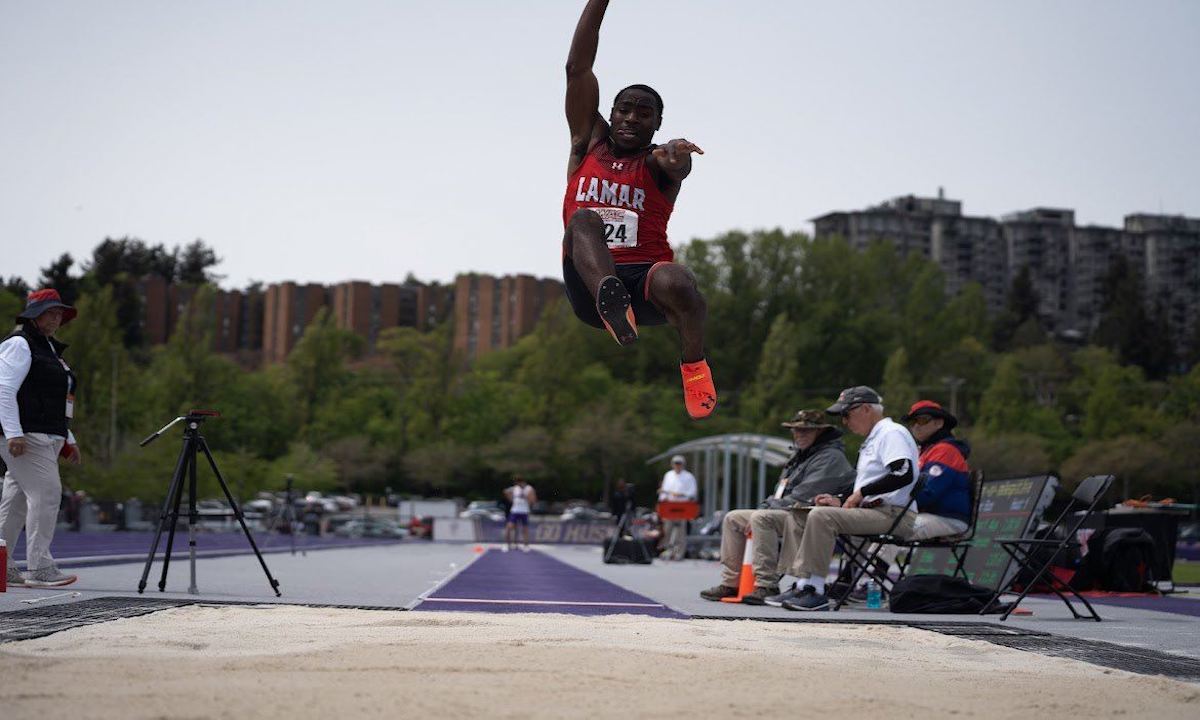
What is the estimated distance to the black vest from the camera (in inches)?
348

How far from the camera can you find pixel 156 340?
12556 cm

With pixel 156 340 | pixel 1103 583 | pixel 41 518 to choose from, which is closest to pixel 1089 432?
pixel 1103 583

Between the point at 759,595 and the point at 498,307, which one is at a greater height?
the point at 498,307

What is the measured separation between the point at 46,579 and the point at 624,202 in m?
5.11

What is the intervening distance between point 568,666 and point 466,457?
66.7 metres

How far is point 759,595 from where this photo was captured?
9445mm

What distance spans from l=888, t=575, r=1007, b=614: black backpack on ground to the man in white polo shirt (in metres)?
0.37

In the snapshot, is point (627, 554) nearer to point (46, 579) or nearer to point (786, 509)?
point (786, 509)

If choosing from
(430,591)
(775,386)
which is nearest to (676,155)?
(430,591)

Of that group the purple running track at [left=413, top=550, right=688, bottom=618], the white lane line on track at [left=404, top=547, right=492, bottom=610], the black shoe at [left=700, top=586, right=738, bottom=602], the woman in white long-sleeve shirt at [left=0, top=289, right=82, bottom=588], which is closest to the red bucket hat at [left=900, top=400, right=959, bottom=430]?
the black shoe at [left=700, top=586, right=738, bottom=602]

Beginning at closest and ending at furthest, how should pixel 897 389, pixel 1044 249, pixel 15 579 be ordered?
pixel 15 579 < pixel 897 389 < pixel 1044 249

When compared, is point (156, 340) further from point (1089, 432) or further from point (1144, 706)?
point (1144, 706)

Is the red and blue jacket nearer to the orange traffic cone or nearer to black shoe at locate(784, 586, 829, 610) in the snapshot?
black shoe at locate(784, 586, 829, 610)

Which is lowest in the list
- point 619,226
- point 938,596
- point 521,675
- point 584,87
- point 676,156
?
point 938,596
